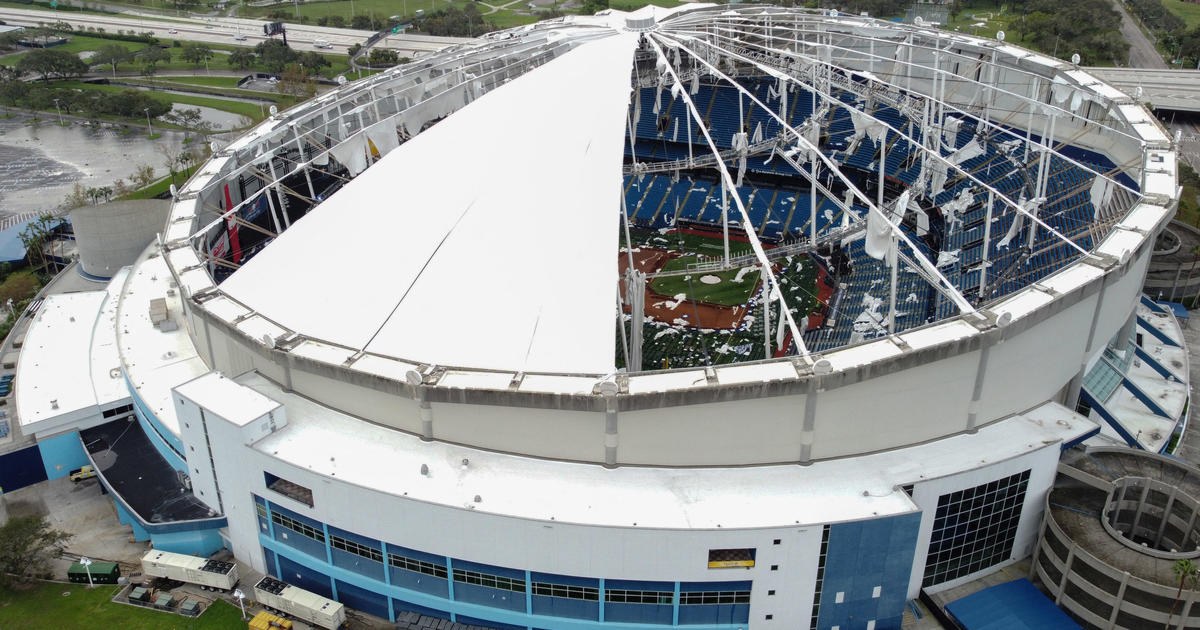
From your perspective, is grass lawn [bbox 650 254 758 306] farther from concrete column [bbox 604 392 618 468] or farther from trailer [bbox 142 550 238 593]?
trailer [bbox 142 550 238 593]

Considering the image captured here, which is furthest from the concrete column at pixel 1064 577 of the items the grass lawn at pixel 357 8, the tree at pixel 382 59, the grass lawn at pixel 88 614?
the grass lawn at pixel 357 8

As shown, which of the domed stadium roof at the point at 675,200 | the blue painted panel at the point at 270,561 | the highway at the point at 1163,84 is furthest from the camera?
the highway at the point at 1163,84

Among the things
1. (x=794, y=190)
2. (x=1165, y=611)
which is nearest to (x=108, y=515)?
(x=1165, y=611)

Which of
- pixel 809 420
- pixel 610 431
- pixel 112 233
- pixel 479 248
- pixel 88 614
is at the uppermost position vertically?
pixel 479 248

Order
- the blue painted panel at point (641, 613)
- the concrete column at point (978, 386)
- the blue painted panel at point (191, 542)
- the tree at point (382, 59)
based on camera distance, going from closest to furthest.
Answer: the blue painted panel at point (641, 613)
the concrete column at point (978, 386)
the blue painted panel at point (191, 542)
the tree at point (382, 59)

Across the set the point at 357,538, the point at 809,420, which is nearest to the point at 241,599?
the point at 357,538

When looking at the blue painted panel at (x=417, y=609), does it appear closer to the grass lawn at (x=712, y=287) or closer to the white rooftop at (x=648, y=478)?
the white rooftop at (x=648, y=478)

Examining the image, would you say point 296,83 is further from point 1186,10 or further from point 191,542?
point 1186,10

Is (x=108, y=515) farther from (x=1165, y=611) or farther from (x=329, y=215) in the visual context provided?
(x=1165, y=611)
